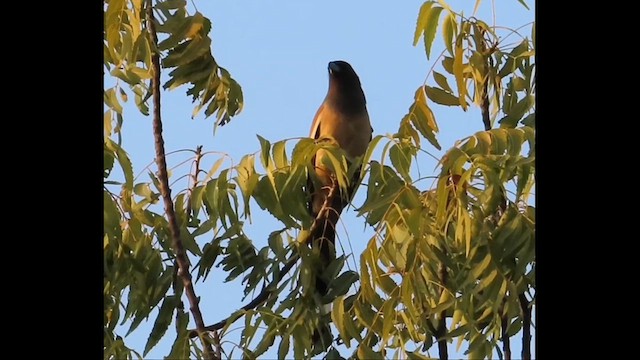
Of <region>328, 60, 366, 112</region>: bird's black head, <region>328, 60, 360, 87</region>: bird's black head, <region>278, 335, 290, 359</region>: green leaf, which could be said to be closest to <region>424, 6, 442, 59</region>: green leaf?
<region>278, 335, 290, 359</region>: green leaf

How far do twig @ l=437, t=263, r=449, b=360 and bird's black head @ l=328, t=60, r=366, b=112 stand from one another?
9.39 feet

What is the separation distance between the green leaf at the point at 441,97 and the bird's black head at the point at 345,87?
2572mm

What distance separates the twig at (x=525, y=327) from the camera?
76.0 inches

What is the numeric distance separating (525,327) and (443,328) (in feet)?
0.55

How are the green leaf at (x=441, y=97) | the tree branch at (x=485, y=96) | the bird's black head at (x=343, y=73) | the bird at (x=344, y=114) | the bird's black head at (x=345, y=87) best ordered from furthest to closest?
the bird's black head at (x=343, y=73) → the bird's black head at (x=345, y=87) → the bird at (x=344, y=114) → the tree branch at (x=485, y=96) → the green leaf at (x=441, y=97)

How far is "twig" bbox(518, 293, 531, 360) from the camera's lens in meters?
1.93

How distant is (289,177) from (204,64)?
21.5 inches

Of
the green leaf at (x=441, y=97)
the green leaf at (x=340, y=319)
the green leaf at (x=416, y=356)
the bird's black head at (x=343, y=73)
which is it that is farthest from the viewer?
the bird's black head at (x=343, y=73)

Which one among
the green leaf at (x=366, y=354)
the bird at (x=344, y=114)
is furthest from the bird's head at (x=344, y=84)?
the green leaf at (x=366, y=354)

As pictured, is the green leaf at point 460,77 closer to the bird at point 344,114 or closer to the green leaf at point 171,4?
the green leaf at point 171,4

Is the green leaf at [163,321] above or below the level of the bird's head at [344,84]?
below
